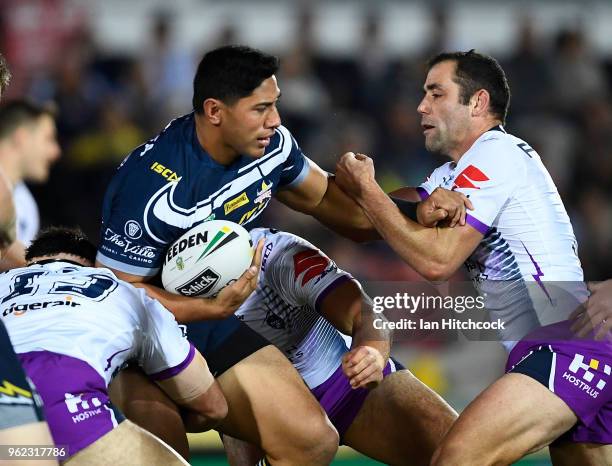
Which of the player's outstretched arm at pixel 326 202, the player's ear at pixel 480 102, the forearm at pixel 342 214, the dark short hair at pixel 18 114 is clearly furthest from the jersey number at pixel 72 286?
the dark short hair at pixel 18 114

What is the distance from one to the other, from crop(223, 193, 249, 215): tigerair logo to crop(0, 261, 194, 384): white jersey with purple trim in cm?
71

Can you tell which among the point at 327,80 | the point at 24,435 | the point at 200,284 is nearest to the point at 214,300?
the point at 200,284

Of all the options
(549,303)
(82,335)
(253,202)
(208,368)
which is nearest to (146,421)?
(208,368)

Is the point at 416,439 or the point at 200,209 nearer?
the point at 200,209

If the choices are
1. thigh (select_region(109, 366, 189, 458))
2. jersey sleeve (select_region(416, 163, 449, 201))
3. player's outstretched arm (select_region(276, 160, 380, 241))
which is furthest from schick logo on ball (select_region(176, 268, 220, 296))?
jersey sleeve (select_region(416, 163, 449, 201))

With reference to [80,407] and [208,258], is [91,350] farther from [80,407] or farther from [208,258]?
[208,258]

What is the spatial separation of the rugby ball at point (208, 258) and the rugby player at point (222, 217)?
0.18 feet

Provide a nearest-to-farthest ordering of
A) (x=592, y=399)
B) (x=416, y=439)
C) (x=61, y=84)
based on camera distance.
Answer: (x=592, y=399), (x=416, y=439), (x=61, y=84)

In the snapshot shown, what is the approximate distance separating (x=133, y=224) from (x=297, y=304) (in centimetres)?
103

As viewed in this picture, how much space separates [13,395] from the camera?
3.75 m

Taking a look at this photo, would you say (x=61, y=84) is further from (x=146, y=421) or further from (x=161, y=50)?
(x=146, y=421)

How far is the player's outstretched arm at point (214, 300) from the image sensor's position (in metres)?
4.92

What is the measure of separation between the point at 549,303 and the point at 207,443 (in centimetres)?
440

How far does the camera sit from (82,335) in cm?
432
